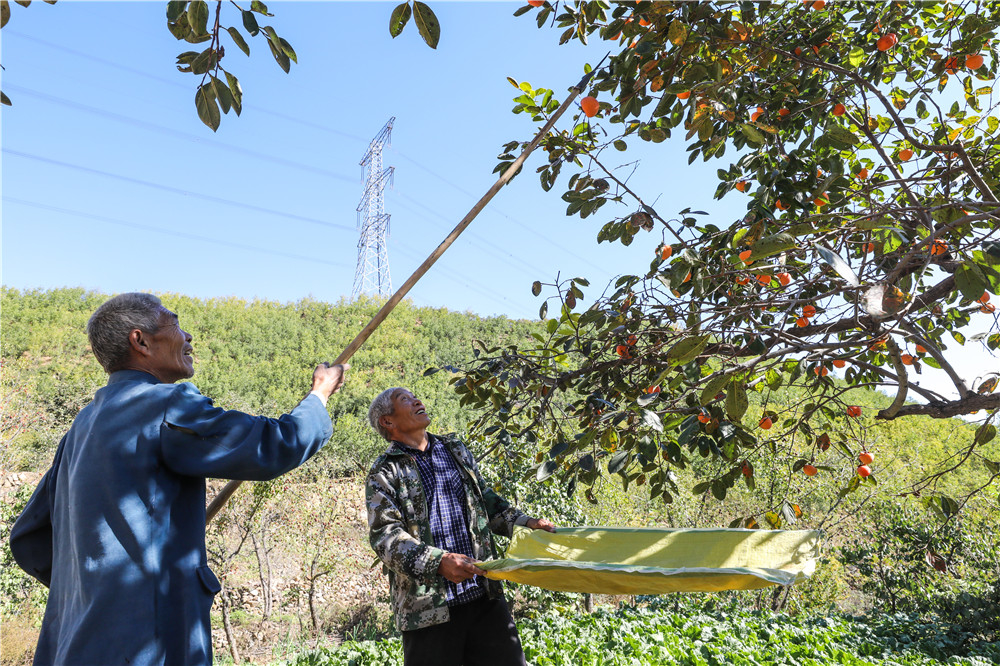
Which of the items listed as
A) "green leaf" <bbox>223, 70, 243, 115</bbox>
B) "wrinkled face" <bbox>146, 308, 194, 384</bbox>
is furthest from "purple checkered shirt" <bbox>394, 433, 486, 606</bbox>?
"green leaf" <bbox>223, 70, 243, 115</bbox>

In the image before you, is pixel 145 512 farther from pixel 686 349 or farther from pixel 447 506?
pixel 686 349

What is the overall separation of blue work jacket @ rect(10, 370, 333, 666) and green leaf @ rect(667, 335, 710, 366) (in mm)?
781

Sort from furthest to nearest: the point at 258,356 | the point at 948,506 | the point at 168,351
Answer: the point at 258,356, the point at 948,506, the point at 168,351

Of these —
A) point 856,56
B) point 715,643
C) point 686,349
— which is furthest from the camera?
point 715,643

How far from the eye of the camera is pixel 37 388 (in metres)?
11.2

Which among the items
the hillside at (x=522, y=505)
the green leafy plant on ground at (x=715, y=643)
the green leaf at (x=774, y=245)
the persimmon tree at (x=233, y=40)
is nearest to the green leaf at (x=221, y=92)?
the persimmon tree at (x=233, y=40)

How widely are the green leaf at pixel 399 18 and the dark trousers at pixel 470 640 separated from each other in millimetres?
1428

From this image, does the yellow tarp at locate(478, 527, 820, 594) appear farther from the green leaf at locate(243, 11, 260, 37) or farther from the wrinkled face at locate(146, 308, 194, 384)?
the green leaf at locate(243, 11, 260, 37)

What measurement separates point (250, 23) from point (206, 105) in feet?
0.50

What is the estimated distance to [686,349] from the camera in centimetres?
140

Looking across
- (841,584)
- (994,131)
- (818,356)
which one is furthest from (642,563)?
(841,584)

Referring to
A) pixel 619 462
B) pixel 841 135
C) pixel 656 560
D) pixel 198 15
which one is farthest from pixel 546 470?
pixel 198 15

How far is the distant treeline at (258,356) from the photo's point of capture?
9672mm

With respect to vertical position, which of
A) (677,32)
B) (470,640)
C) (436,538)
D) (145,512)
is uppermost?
(677,32)
